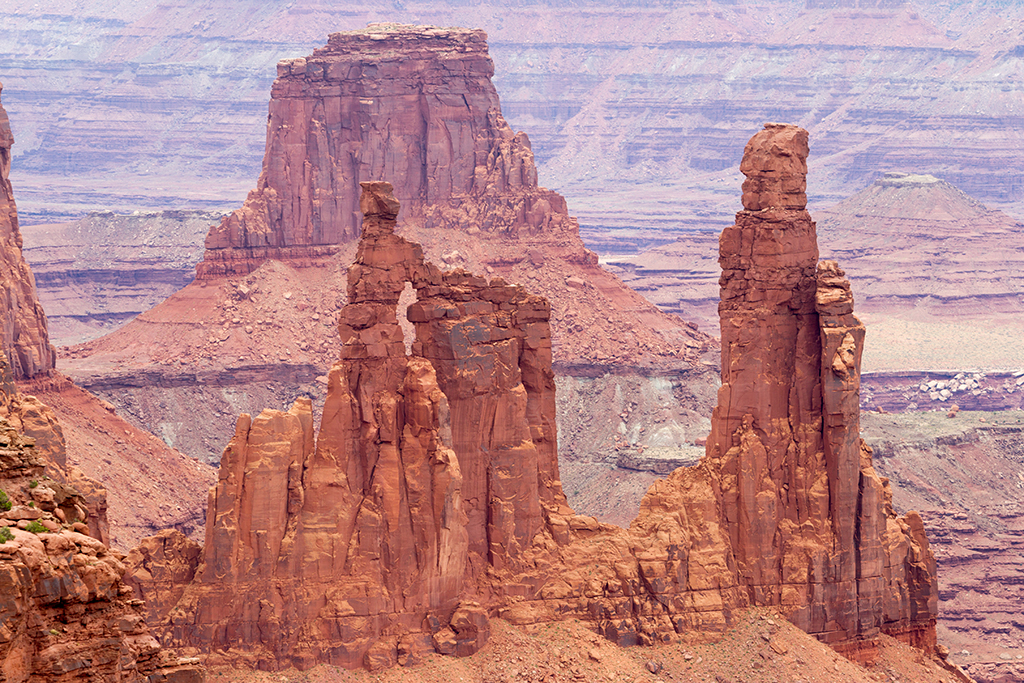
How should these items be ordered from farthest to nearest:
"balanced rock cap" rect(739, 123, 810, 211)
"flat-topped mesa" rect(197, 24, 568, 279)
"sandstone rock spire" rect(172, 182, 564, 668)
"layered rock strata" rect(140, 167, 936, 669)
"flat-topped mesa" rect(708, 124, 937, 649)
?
"flat-topped mesa" rect(197, 24, 568, 279) → "balanced rock cap" rect(739, 123, 810, 211) → "flat-topped mesa" rect(708, 124, 937, 649) → "layered rock strata" rect(140, 167, 936, 669) → "sandstone rock spire" rect(172, 182, 564, 668)

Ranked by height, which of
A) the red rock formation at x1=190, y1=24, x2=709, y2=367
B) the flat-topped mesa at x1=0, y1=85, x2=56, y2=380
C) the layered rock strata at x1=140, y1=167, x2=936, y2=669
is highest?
the red rock formation at x1=190, y1=24, x2=709, y2=367

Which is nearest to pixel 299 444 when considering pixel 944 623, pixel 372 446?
pixel 372 446

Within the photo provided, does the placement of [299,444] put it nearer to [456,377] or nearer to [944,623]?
[456,377]

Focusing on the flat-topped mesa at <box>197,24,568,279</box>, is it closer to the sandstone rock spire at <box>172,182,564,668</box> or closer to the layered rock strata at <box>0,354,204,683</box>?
the sandstone rock spire at <box>172,182,564,668</box>

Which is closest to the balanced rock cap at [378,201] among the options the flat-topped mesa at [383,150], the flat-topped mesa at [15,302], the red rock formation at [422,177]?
the flat-topped mesa at [15,302]

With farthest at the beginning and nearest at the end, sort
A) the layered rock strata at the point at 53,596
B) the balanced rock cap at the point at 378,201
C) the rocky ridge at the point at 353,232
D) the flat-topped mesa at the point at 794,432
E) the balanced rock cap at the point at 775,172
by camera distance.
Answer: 1. the rocky ridge at the point at 353,232
2. the balanced rock cap at the point at 775,172
3. the flat-topped mesa at the point at 794,432
4. the balanced rock cap at the point at 378,201
5. the layered rock strata at the point at 53,596

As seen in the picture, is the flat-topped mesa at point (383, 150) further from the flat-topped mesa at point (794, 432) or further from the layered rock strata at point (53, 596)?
the layered rock strata at point (53, 596)

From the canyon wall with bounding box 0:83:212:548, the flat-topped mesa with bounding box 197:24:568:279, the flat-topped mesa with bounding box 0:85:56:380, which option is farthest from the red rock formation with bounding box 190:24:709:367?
the flat-topped mesa with bounding box 0:85:56:380
